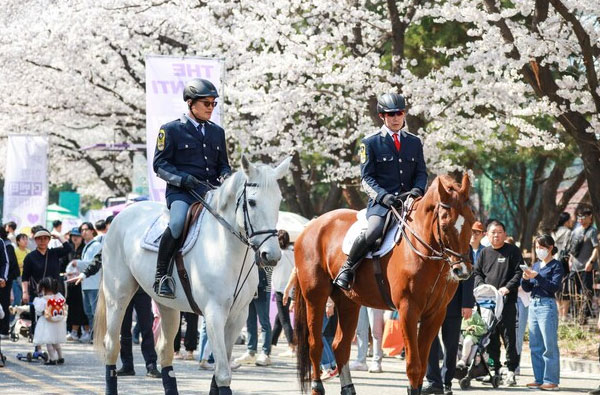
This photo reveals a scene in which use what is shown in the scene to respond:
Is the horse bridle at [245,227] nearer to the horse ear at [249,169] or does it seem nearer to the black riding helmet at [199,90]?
the horse ear at [249,169]

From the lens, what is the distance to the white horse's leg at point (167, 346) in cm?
1073

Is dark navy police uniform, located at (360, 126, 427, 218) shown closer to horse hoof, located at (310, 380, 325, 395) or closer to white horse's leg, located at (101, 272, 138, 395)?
horse hoof, located at (310, 380, 325, 395)

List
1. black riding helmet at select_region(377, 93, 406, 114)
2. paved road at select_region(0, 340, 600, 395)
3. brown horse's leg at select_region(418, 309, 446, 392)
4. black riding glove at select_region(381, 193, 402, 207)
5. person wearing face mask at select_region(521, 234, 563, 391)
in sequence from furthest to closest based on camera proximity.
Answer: person wearing face mask at select_region(521, 234, 563, 391), paved road at select_region(0, 340, 600, 395), black riding helmet at select_region(377, 93, 406, 114), black riding glove at select_region(381, 193, 402, 207), brown horse's leg at select_region(418, 309, 446, 392)

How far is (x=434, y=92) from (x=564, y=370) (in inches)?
290

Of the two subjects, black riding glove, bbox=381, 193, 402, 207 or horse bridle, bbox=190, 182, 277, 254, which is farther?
black riding glove, bbox=381, 193, 402, 207

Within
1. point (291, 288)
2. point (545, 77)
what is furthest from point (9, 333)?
point (545, 77)

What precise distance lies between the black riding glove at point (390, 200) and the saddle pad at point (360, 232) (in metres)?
0.26

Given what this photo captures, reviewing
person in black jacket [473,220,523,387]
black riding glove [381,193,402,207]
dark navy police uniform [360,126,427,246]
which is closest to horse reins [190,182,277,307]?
black riding glove [381,193,402,207]

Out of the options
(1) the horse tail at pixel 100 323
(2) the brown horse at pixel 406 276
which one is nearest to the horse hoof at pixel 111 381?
(1) the horse tail at pixel 100 323

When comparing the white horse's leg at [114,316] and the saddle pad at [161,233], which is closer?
the saddle pad at [161,233]

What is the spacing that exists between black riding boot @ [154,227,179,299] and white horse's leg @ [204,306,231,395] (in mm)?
607

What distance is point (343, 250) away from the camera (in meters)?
11.9

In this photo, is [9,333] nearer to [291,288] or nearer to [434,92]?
[291,288]

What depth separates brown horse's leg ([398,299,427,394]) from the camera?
10.5 meters
